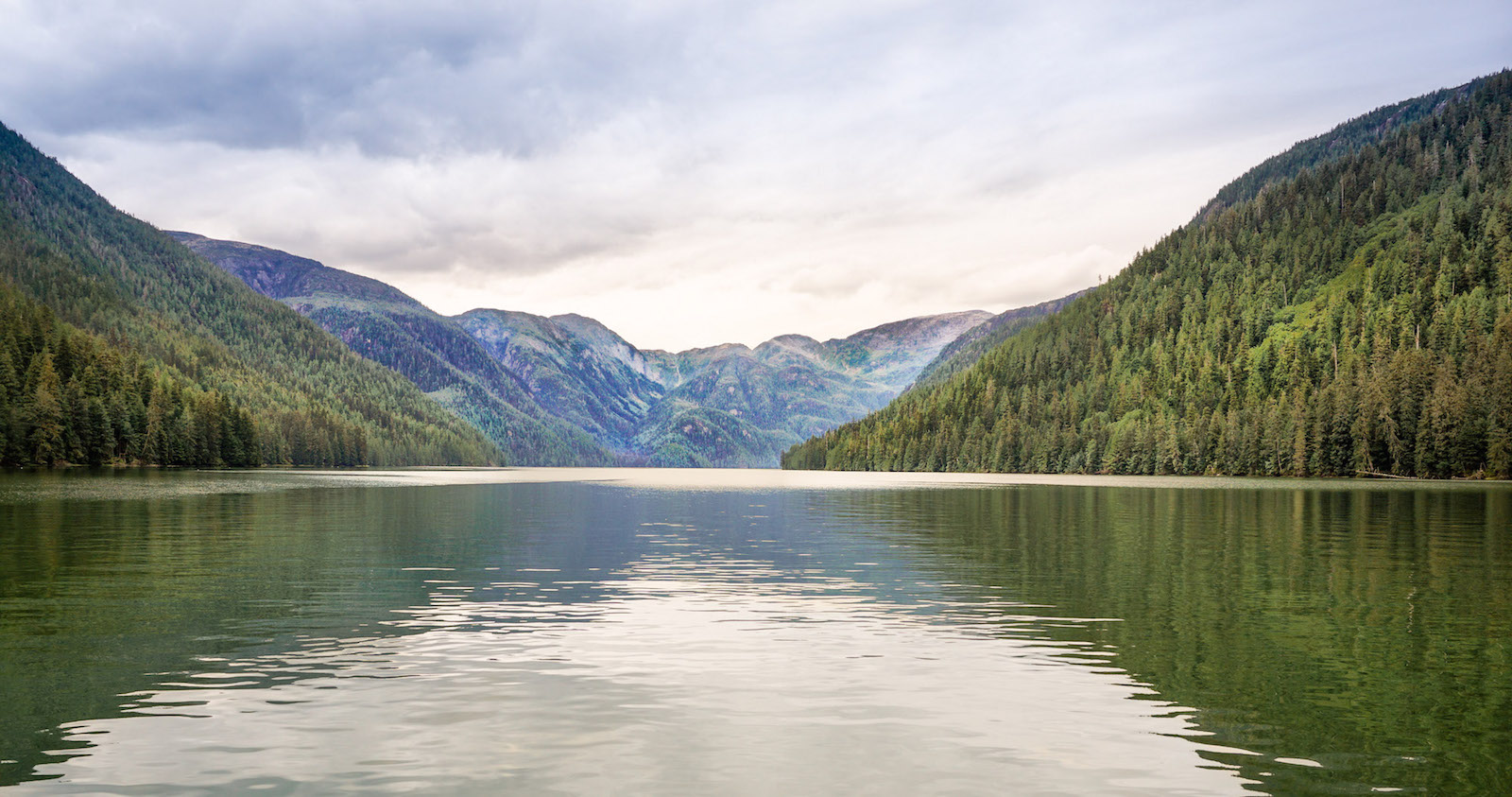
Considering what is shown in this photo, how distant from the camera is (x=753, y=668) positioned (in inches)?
977

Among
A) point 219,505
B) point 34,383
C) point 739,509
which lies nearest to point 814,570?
point 739,509

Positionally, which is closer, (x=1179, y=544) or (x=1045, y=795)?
(x=1045, y=795)

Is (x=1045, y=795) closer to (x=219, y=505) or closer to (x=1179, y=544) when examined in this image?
(x=1179, y=544)

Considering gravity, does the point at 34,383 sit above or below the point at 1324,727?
above

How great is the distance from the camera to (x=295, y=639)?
28000mm

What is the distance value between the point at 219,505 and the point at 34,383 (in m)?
143

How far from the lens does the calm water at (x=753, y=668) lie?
16859mm

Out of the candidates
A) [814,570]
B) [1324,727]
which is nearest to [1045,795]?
[1324,727]

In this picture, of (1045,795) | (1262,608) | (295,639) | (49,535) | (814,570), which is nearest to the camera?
(1045,795)

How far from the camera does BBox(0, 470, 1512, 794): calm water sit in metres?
16.9

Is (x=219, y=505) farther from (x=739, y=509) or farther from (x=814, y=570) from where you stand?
(x=814, y=570)

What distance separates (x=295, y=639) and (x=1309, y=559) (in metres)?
45.6

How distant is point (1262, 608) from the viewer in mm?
33688

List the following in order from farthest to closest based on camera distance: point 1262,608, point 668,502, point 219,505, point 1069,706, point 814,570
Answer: point 668,502 → point 219,505 → point 814,570 → point 1262,608 → point 1069,706
